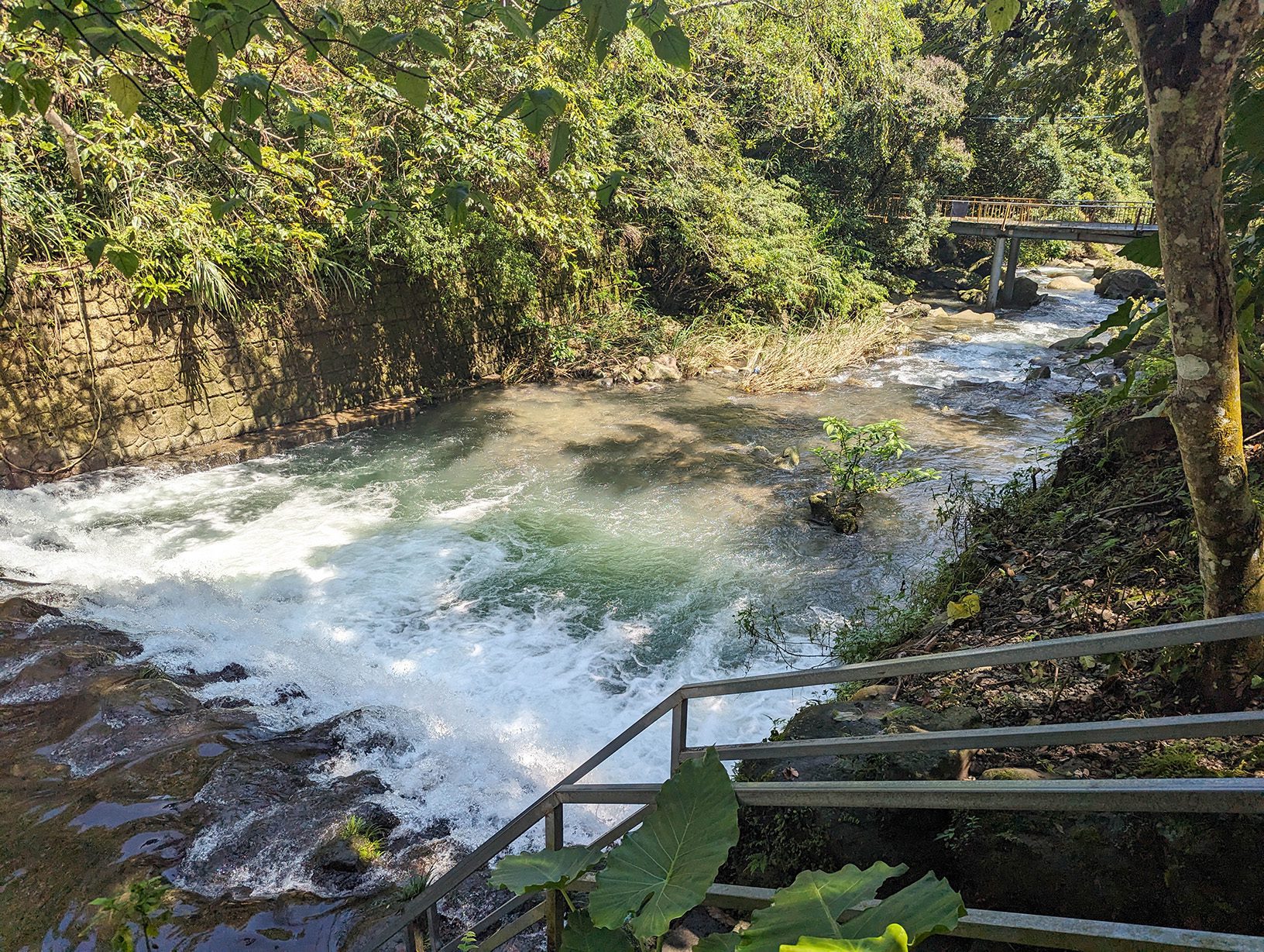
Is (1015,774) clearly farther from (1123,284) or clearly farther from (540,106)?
(1123,284)

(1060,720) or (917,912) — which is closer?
(917,912)

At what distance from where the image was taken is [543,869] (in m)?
1.72

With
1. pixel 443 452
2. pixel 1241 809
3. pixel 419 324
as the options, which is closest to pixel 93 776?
pixel 1241 809

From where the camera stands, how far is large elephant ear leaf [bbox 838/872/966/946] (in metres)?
1.00

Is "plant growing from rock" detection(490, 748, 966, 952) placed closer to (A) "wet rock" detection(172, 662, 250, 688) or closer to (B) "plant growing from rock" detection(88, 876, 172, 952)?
(B) "plant growing from rock" detection(88, 876, 172, 952)

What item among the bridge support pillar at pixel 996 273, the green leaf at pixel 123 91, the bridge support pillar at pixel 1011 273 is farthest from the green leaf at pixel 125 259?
the bridge support pillar at pixel 1011 273

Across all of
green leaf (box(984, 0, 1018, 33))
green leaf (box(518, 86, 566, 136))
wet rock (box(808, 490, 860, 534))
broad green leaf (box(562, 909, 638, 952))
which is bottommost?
wet rock (box(808, 490, 860, 534))

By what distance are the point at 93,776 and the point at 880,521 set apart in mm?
6156

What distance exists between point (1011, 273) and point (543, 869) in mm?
20251

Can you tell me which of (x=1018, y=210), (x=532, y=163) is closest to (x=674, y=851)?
(x=532, y=163)

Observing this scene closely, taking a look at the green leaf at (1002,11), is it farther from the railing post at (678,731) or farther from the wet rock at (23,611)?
the wet rock at (23,611)

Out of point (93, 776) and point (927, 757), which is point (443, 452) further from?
point (927, 757)

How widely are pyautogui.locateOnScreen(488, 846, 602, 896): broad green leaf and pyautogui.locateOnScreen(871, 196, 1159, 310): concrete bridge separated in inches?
728

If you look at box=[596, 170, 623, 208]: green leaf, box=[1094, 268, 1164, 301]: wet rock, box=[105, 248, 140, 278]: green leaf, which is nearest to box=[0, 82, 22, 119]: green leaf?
box=[105, 248, 140, 278]: green leaf
